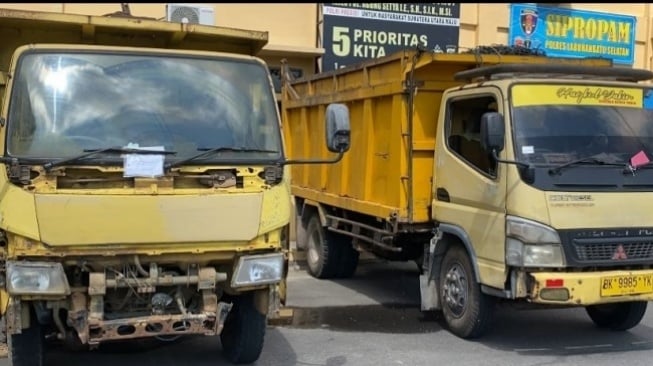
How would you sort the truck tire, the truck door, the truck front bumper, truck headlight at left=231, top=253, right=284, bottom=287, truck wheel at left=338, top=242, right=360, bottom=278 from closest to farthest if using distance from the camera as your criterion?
truck headlight at left=231, top=253, right=284, bottom=287 < the truck front bumper < the truck door < the truck tire < truck wheel at left=338, top=242, right=360, bottom=278

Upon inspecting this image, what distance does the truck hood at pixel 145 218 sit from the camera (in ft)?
14.8

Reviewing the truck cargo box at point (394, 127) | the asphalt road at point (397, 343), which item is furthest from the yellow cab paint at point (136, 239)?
the truck cargo box at point (394, 127)

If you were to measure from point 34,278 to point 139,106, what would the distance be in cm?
135

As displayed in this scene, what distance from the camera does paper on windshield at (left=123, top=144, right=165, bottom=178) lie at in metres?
4.75

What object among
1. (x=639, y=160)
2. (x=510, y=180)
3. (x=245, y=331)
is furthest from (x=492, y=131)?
(x=245, y=331)

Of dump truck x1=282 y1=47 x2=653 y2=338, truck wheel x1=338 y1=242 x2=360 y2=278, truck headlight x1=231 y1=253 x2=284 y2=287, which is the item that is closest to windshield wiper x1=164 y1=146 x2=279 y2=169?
truck headlight x1=231 y1=253 x2=284 y2=287

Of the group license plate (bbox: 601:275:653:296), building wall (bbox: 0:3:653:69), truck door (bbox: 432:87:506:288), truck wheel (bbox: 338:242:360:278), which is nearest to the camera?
license plate (bbox: 601:275:653:296)

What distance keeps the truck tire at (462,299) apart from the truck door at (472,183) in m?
0.24

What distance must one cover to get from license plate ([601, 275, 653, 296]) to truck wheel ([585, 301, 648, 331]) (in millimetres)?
716

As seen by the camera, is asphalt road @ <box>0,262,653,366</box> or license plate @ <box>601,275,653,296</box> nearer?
license plate @ <box>601,275,653,296</box>

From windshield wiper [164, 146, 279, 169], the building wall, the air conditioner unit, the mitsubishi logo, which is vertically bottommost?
the mitsubishi logo

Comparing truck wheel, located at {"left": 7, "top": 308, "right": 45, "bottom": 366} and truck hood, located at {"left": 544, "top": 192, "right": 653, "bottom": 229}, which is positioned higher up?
truck hood, located at {"left": 544, "top": 192, "right": 653, "bottom": 229}

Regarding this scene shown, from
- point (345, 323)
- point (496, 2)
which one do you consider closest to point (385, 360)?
point (345, 323)

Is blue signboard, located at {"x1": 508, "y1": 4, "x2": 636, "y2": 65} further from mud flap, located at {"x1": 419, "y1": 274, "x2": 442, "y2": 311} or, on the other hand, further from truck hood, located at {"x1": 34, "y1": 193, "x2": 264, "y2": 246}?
truck hood, located at {"x1": 34, "y1": 193, "x2": 264, "y2": 246}
